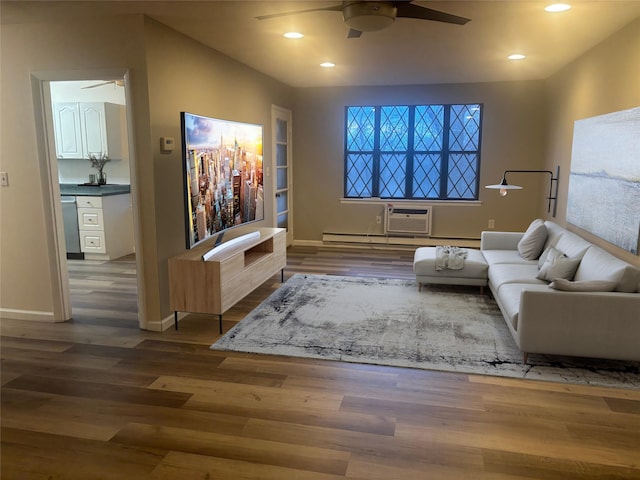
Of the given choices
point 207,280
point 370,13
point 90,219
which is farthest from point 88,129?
point 370,13

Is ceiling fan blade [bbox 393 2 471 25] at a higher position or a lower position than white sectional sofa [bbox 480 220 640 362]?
higher

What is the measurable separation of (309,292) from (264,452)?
8.52 feet

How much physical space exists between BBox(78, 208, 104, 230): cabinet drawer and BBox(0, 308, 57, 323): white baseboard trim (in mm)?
2071

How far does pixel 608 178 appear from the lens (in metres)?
3.78

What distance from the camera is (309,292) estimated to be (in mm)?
4781

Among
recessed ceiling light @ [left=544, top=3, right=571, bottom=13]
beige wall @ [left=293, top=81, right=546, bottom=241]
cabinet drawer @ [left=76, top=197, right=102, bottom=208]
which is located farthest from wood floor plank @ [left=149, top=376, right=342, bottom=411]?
beige wall @ [left=293, top=81, right=546, bottom=241]

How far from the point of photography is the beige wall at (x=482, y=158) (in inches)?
255

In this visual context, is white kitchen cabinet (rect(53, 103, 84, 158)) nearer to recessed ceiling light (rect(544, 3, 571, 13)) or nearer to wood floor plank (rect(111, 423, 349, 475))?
wood floor plank (rect(111, 423, 349, 475))

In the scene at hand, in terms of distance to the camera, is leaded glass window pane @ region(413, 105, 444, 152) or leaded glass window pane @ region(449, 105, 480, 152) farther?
leaded glass window pane @ region(413, 105, 444, 152)

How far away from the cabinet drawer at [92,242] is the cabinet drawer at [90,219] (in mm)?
69

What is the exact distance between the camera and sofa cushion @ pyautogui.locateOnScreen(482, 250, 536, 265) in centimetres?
463

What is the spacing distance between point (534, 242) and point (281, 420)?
335 centimetres

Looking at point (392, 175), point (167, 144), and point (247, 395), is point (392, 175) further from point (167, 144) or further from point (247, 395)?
point (247, 395)

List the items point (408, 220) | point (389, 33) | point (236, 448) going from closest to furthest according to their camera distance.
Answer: point (236, 448)
point (389, 33)
point (408, 220)
